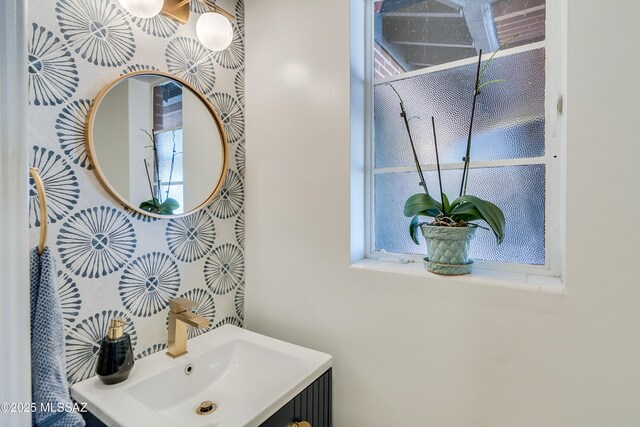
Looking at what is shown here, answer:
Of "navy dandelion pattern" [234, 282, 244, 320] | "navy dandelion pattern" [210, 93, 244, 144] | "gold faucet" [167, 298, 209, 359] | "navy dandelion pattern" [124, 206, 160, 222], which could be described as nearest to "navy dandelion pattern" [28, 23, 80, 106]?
"navy dandelion pattern" [124, 206, 160, 222]

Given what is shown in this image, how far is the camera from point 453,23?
1157mm

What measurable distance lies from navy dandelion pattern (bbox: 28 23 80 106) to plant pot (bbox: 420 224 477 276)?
3.84 ft

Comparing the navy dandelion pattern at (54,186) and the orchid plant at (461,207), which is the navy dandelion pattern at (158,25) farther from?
the orchid plant at (461,207)

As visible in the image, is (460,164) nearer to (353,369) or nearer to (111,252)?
(353,369)

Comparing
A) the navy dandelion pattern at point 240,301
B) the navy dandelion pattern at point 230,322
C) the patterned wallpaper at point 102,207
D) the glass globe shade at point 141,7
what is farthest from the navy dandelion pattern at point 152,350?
the glass globe shade at point 141,7

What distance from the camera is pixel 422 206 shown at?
1.01 m

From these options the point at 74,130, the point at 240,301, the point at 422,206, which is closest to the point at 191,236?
the point at 240,301

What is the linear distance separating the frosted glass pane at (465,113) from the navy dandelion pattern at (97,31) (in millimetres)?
913

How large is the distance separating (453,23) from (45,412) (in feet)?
5.26

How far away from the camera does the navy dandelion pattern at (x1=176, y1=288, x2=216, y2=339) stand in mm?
1239

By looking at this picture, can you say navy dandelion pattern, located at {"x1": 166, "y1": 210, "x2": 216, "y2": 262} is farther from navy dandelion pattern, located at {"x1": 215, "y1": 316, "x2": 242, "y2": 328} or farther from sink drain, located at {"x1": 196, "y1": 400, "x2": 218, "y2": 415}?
sink drain, located at {"x1": 196, "y1": 400, "x2": 218, "y2": 415}

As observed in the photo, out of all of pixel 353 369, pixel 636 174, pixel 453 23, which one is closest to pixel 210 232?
pixel 353 369

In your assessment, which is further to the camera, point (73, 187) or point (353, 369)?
point (353, 369)

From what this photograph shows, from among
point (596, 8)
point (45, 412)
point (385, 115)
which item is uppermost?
point (596, 8)
